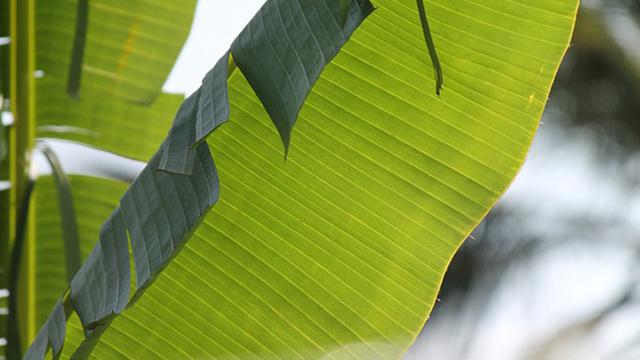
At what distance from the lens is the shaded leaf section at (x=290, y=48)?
450mm

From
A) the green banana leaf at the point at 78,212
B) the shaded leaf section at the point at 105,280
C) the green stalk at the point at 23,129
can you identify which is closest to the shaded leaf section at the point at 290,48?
the shaded leaf section at the point at 105,280

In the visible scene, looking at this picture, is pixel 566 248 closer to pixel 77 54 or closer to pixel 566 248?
pixel 566 248

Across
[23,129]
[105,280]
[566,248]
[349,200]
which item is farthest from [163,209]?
[566,248]

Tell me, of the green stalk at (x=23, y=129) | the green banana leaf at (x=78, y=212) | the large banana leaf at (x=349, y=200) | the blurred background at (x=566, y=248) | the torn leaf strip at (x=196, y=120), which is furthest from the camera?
the blurred background at (x=566, y=248)

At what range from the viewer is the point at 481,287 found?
254 centimetres

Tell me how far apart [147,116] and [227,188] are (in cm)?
43

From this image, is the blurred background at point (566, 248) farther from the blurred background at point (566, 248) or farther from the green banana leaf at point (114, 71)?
the green banana leaf at point (114, 71)

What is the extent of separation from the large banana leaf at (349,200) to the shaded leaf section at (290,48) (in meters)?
0.13

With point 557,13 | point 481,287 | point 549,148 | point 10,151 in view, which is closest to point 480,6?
point 557,13

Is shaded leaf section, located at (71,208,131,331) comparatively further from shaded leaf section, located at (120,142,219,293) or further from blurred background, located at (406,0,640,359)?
blurred background, located at (406,0,640,359)

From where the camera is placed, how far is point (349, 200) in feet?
2.06

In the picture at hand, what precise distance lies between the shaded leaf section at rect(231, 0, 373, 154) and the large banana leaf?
13 centimetres

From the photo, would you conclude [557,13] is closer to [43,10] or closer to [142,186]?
[142,186]

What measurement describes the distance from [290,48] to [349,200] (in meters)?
0.17
